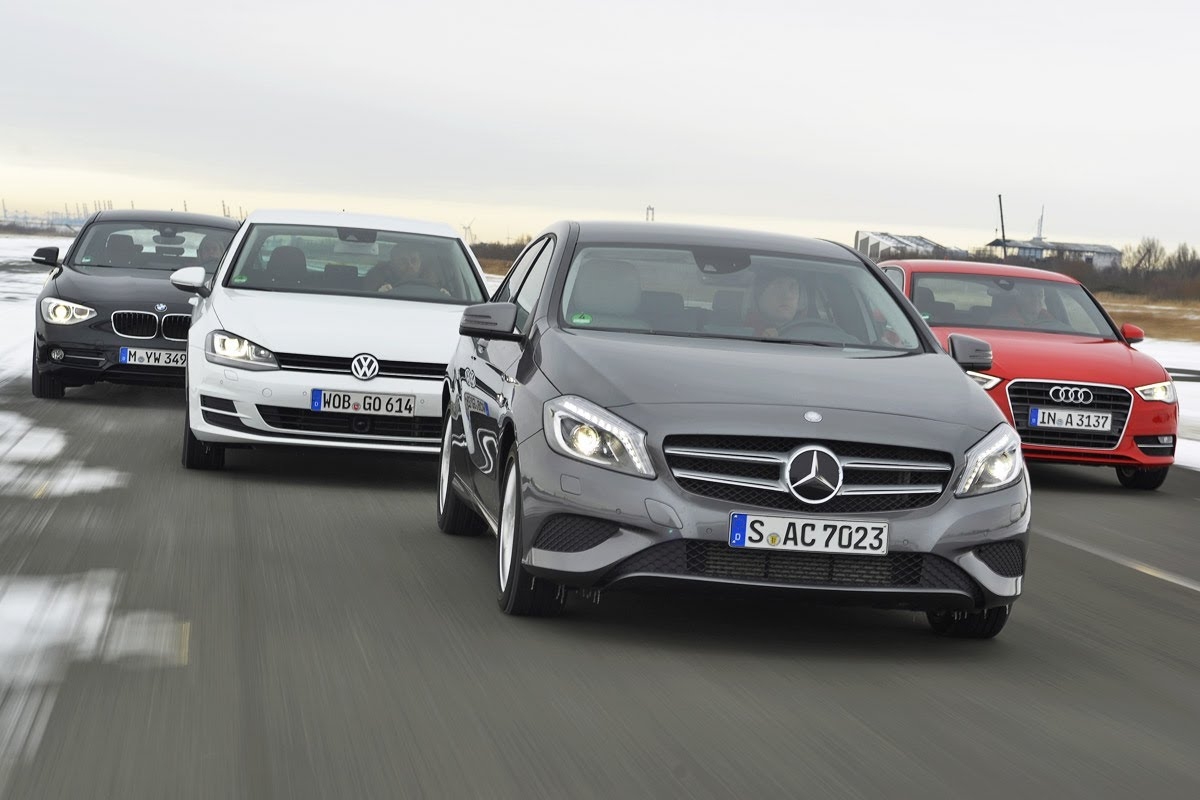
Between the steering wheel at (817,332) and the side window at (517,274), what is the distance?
5.03ft

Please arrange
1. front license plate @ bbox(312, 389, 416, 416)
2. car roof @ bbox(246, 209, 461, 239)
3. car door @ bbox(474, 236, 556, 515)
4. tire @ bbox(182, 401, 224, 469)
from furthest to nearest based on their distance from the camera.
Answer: car roof @ bbox(246, 209, 461, 239), tire @ bbox(182, 401, 224, 469), front license plate @ bbox(312, 389, 416, 416), car door @ bbox(474, 236, 556, 515)

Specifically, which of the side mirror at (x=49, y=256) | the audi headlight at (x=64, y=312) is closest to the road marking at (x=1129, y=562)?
the audi headlight at (x=64, y=312)

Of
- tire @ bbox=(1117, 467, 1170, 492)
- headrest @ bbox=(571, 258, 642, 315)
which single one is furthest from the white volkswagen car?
tire @ bbox=(1117, 467, 1170, 492)

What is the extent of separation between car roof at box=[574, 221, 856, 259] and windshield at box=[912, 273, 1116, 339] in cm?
604

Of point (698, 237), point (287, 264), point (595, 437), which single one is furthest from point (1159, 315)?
point (595, 437)

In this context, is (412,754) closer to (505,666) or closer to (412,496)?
(505,666)

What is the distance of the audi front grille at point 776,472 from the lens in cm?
611

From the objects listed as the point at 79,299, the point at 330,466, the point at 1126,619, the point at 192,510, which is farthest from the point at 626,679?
the point at 79,299

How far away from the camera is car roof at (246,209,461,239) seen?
1254 cm

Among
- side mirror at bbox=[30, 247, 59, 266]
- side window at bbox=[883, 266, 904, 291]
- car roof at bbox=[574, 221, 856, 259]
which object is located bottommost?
side mirror at bbox=[30, 247, 59, 266]

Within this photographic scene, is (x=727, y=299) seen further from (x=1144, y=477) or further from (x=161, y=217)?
(x=161, y=217)

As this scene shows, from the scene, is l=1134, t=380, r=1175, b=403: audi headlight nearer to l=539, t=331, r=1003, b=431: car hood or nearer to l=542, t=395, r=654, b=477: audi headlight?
l=539, t=331, r=1003, b=431: car hood

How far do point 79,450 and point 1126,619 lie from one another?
703 centimetres

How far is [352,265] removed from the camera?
40.2ft
